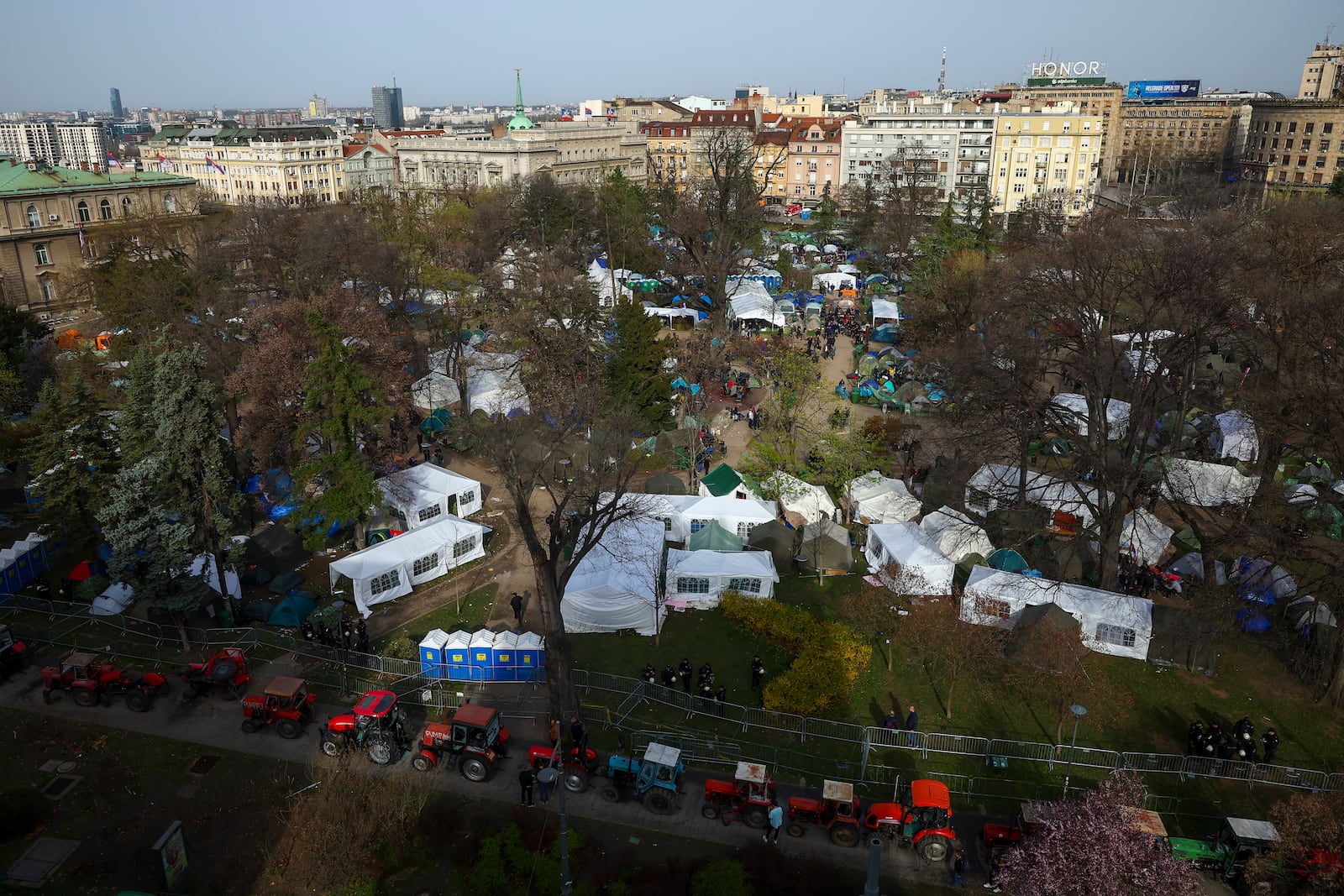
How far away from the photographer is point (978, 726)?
17172 millimetres

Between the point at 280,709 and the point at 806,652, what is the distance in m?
10.6

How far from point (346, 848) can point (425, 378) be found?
23.6m

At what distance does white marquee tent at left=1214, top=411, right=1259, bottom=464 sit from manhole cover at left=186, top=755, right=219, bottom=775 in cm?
2982

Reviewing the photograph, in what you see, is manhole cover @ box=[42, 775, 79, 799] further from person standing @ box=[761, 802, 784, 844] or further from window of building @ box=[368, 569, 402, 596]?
person standing @ box=[761, 802, 784, 844]

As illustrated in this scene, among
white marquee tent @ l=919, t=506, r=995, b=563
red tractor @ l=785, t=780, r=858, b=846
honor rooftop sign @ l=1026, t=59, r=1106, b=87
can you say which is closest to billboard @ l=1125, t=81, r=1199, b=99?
honor rooftop sign @ l=1026, t=59, r=1106, b=87

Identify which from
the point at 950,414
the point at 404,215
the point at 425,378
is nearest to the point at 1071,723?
the point at 950,414

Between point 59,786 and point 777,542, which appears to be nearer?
point 59,786

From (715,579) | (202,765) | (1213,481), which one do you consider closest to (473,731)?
(202,765)

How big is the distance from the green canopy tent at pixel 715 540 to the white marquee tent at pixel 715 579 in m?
0.97

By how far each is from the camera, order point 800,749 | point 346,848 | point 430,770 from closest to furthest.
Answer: point 346,848 < point 430,770 < point 800,749

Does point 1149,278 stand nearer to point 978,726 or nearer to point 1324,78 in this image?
point 978,726

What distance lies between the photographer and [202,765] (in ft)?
52.0

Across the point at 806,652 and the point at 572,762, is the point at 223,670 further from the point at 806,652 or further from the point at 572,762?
the point at 806,652

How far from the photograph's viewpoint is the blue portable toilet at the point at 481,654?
60.0ft
